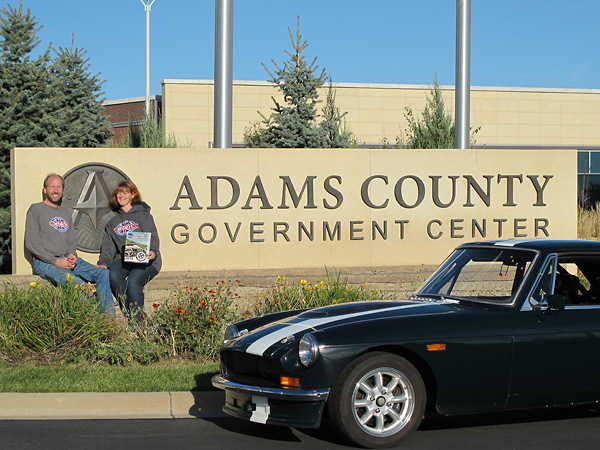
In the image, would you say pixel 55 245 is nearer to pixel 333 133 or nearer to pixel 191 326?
pixel 191 326

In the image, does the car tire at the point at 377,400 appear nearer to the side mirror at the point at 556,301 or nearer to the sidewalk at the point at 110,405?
the side mirror at the point at 556,301

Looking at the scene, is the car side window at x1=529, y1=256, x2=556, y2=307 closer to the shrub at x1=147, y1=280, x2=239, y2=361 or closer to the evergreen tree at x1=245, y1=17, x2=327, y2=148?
the shrub at x1=147, y1=280, x2=239, y2=361

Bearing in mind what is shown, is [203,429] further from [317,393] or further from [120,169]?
[120,169]

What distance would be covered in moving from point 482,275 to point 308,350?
2.01 metres

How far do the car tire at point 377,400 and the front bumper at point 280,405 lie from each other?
123 mm

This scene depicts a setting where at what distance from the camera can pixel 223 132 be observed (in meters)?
12.1

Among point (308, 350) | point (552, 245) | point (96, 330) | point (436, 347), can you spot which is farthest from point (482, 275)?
point (96, 330)

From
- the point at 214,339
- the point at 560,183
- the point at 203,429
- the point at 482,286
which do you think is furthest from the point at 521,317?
the point at 560,183

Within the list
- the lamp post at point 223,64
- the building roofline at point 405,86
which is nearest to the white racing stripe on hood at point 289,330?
the lamp post at point 223,64

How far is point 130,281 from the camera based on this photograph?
9.78m

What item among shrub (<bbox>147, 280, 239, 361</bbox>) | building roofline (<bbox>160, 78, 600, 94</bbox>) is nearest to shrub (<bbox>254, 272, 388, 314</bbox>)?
shrub (<bbox>147, 280, 239, 361</bbox>)

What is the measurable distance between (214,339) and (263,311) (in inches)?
36.1

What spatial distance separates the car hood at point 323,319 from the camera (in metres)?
5.81

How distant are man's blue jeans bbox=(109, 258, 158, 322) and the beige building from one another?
964 inches
